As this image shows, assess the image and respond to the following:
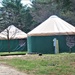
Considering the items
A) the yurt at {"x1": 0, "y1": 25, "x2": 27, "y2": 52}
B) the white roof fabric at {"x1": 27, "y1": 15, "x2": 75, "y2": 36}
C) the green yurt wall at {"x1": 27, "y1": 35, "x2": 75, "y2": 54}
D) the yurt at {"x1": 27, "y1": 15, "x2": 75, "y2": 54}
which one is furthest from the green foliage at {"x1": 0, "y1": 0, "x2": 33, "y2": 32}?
the green yurt wall at {"x1": 27, "y1": 35, "x2": 75, "y2": 54}

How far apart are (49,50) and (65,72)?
13.3m

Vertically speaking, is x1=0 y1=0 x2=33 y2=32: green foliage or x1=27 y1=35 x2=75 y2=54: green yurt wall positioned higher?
x1=0 y1=0 x2=33 y2=32: green foliage

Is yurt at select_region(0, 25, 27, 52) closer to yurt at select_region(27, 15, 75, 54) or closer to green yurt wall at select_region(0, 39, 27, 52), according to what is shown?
green yurt wall at select_region(0, 39, 27, 52)

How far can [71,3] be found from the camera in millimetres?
18453

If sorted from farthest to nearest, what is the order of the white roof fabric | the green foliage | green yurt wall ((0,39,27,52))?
the green foliage < green yurt wall ((0,39,27,52)) < the white roof fabric

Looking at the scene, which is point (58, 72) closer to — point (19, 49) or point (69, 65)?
point (69, 65)

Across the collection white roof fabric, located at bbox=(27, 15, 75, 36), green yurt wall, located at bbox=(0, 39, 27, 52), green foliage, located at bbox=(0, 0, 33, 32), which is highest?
green foliage, located at bbox=(0, 0, 33, 32)

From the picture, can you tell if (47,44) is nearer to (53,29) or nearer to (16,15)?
(53,29)

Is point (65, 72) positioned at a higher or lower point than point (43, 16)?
lower

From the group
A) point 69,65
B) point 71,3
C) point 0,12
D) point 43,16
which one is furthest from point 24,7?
point 69,65

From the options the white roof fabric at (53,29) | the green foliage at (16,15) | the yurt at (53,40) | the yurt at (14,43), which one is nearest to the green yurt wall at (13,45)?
the yurt at (14,43)

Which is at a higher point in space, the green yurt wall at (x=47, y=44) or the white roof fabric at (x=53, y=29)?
the white roof fabric at (x=53, y=29)

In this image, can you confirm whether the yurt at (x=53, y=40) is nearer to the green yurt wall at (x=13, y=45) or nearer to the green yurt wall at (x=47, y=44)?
the green yurt wall at (x=47, y=44)

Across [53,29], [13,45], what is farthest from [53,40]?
[13,45]
